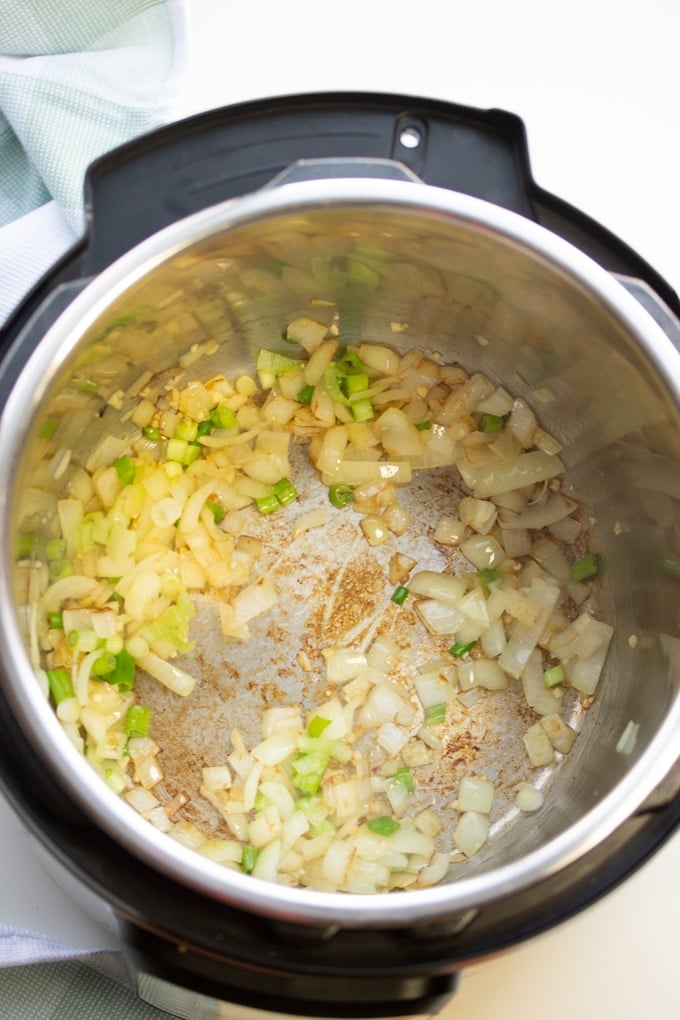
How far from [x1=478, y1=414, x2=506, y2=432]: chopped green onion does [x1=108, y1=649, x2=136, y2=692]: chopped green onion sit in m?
0.56

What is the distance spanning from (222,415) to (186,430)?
0.05m

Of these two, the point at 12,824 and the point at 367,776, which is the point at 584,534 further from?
the point at 12,824

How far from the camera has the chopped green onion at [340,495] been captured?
4.27 ft

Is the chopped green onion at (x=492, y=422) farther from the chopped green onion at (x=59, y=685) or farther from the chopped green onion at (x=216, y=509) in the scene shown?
the chopped green onion at (x=59, y=685)

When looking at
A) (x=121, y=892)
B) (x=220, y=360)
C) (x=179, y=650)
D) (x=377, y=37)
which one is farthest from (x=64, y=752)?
(x=377, y=37)

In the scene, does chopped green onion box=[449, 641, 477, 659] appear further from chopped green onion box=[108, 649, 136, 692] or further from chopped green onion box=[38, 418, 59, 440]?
chopped green onion box=[38, 418, 59, 440]

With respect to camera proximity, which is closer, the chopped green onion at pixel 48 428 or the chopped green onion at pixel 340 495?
the chopped green onion at pixel 48 428

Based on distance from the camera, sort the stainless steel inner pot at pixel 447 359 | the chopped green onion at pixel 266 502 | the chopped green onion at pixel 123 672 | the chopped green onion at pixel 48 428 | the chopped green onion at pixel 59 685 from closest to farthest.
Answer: the stainless steel inner pot at pixel 447 359
the chopped green onion at pixel 48 428
the chopped green onion at pixel 59 685
the chopped green onion at pixel 123 672
the chopped green onion at pixel 266 502

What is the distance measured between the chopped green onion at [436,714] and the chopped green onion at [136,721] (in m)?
0.36

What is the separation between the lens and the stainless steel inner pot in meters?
0.85

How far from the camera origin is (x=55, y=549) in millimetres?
1122

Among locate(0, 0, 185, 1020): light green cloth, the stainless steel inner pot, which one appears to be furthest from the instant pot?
locate(0, 0, 185, 1020): light green cloth

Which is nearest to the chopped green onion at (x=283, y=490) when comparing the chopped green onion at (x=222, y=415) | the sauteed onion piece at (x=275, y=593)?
the sauteed onion piece at (x=275, y=593)

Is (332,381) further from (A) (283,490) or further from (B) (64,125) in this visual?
(B) (64,125)
